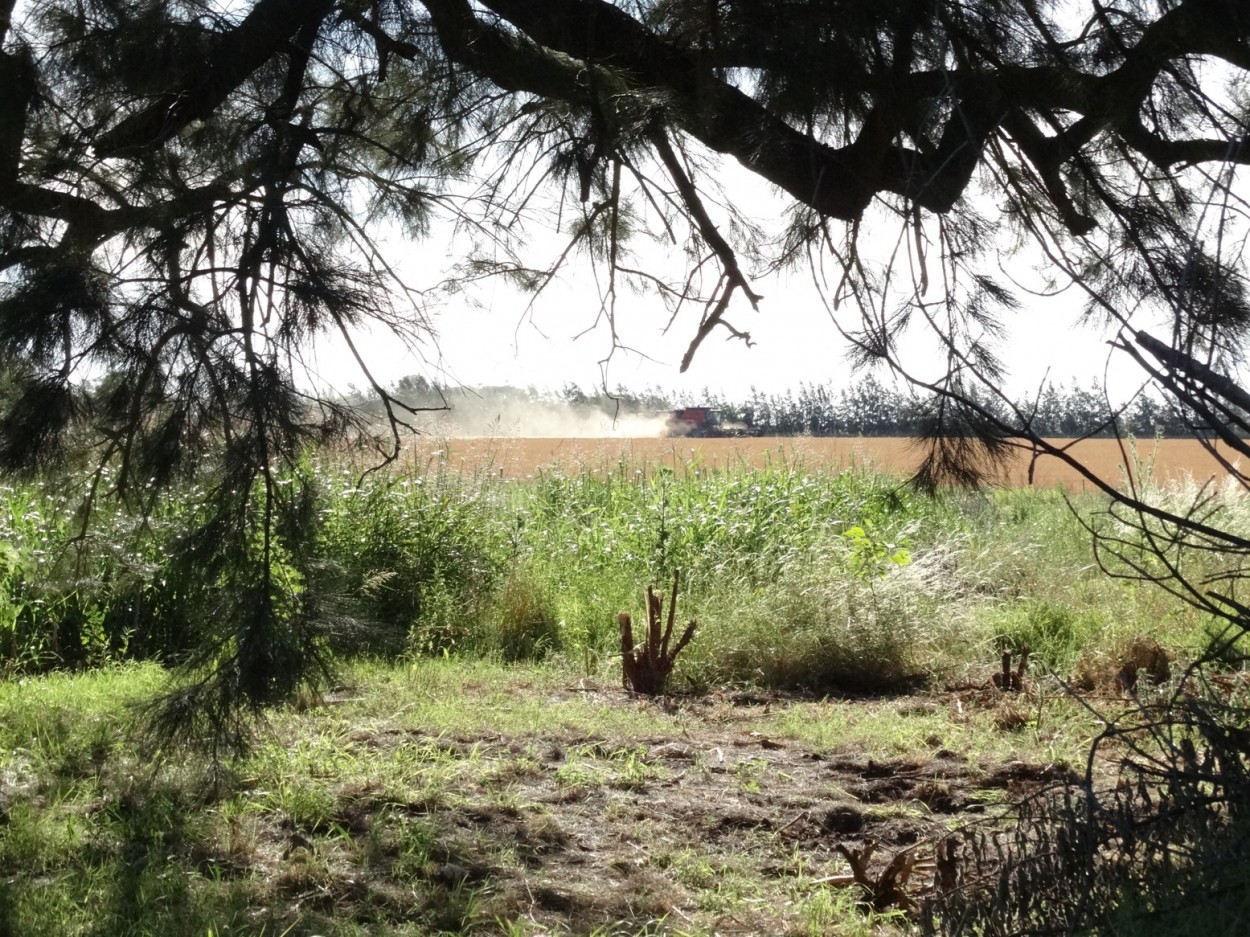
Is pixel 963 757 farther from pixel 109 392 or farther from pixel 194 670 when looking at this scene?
A: pixel 109 392

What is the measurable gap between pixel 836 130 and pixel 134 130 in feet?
6.86

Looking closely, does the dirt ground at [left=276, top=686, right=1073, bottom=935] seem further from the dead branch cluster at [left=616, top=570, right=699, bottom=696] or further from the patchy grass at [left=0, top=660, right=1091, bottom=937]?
the dead branch cluster at [left=616, top=570, right=699, bottom=696]

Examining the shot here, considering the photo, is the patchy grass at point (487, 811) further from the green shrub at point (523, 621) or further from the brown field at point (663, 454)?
the brown field at point (663, 454)

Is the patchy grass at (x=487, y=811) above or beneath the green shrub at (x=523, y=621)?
beneath

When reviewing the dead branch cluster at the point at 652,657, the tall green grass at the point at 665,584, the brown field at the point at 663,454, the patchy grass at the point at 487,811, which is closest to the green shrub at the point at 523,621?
the tall green grass at the point at 665,584

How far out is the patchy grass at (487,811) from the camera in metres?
3.25

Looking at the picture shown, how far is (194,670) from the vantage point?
346 centimetres

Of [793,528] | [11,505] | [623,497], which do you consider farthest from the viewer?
[623,497]

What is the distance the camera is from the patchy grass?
325 cm

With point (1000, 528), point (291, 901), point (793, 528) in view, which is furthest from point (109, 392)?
point (1000, 528)

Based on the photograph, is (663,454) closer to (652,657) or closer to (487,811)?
(652,657)

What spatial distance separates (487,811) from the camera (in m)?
3.98

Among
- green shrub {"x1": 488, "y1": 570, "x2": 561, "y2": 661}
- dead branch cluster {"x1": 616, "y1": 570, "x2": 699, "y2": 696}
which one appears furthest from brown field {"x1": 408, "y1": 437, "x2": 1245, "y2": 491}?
dead branch cluster {"x1": 616, "y1": 570, "x2": 699, "y2": 696}

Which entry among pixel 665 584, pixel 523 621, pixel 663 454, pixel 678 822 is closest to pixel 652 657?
pixel 523 621
